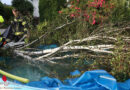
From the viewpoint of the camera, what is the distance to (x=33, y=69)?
4211 mm

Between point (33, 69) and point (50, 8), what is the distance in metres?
4.33

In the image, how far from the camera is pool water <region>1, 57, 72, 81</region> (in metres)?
3.91

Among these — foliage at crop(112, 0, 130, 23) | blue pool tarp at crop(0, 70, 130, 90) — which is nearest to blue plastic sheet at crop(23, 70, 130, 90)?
blue pool tarp at crop(0, 70, 130, 90)

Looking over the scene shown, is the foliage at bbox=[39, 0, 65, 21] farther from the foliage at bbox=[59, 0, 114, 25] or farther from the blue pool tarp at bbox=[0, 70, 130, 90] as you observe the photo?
the blue pool tarp at bbox=[0, 70, 130, 90]

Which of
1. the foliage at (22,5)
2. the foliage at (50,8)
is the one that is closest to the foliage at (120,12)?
the foliage at (50,8)

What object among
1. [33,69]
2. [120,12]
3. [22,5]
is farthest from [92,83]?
[22,5]

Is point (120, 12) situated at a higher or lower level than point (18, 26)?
higher

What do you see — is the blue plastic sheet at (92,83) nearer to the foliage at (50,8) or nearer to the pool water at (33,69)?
the pool water at (33,69)

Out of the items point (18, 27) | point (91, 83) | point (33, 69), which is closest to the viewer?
point (91, 83)

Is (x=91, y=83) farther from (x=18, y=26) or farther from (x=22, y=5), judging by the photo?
(x=22, y=5)

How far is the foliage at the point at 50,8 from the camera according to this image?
7.55m

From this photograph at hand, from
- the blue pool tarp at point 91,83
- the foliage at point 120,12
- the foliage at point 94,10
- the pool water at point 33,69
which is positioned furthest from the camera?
the foliage at point 120,12

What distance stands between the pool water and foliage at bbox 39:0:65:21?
11.9ft

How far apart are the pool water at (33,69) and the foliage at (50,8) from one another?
362cm
